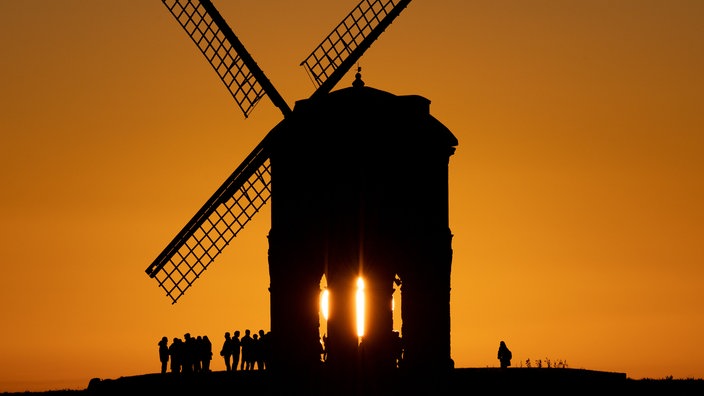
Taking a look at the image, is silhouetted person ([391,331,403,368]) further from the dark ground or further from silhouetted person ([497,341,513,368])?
silhouetted person ([497,341,513,368])

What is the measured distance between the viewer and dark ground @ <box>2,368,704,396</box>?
42.4 metres

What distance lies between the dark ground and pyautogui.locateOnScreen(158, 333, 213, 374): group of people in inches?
78.8

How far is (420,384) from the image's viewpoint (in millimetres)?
42344

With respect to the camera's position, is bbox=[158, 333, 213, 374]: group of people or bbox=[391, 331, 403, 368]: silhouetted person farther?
bbox=[158, 333, 213, 374]: group of people

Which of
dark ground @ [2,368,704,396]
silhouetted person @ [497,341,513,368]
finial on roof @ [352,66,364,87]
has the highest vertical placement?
finial on roof @ [352,66,364,87]

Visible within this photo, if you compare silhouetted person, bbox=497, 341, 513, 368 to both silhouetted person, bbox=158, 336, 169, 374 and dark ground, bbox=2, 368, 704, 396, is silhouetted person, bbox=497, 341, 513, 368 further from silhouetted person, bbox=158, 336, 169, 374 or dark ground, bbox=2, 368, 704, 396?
silhouetted person, bbox=158, 336, 169, 374

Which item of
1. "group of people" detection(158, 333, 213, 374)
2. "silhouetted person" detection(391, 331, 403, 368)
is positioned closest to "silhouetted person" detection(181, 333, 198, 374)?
"group of people" detection(158, 333, 213, 374)

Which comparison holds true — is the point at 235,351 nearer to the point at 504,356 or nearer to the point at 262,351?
the point at 262,351

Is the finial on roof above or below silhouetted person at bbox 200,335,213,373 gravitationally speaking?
above

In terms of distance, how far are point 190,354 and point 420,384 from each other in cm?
866

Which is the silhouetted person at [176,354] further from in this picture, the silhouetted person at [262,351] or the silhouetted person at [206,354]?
the silhouetted person at [262,351]

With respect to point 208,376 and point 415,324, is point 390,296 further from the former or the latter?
point 208,376

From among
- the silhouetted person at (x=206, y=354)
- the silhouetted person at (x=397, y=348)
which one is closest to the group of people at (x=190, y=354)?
the silhouetted person at (x=206, y=354)

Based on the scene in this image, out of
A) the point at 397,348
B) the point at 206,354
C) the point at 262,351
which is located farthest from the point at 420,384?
the point at 206,354
